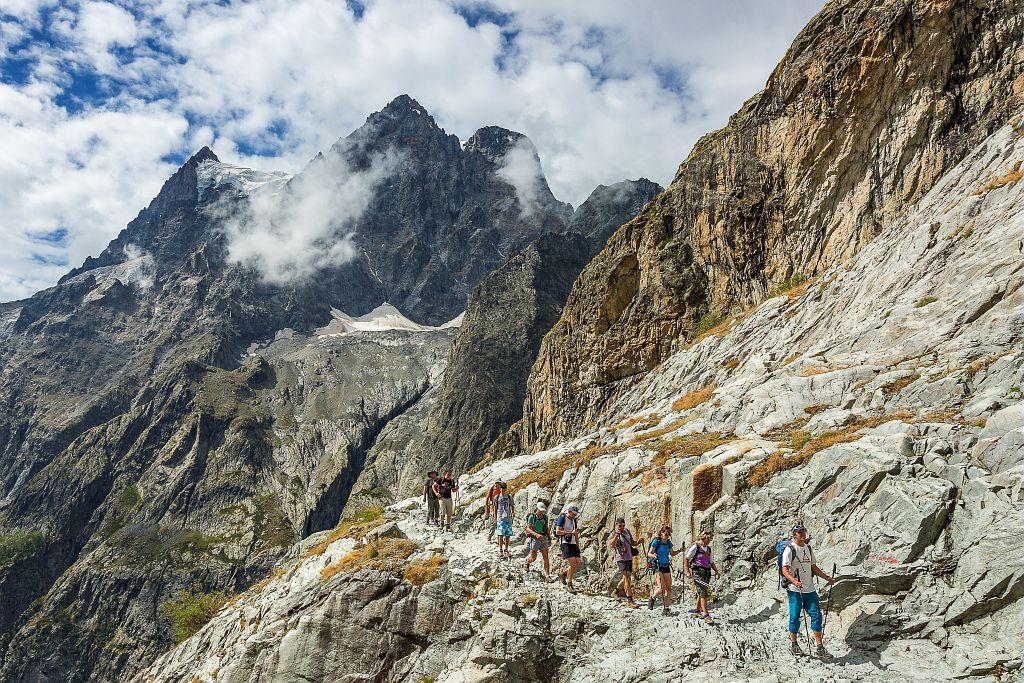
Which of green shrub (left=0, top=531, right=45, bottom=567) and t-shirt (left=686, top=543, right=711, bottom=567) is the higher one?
t-shirt (left=686, top=543, right=711, bottom=567)

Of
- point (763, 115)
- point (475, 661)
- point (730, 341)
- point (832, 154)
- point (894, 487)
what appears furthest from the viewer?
point (763, 115)

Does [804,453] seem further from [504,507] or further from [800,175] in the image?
[800,175]

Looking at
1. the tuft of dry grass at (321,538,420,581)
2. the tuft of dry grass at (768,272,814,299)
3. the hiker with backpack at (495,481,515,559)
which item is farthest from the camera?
the tuft of dry grass at (768,272,814,299)

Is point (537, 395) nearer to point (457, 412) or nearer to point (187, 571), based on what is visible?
point (457, 412)

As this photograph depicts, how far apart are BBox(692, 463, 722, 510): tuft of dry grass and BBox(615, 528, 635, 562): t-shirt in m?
2.38

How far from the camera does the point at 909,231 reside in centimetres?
3097

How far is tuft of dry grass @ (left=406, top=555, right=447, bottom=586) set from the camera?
68.8 ft

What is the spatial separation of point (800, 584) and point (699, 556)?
3050mm

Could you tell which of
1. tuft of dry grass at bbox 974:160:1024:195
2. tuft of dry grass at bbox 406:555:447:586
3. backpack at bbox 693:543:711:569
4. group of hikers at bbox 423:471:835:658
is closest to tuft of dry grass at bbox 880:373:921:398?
group of hikers at bbox 423:471:835:658

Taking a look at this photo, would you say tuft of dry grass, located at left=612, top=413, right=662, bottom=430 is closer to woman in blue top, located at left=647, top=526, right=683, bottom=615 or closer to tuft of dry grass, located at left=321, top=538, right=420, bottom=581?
tuft of dry grass, located at left=321, top=538, right=420, bottom=581

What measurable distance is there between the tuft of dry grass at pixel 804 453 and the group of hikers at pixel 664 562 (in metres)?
2.32

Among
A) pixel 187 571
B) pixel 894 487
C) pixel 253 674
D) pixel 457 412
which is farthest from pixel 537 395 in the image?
pixel 187 571

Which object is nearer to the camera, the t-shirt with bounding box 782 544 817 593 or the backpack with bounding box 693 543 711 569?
the t-shirt with bounding box 782 544 817 593

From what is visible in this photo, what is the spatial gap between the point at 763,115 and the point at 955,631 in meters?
53.6
